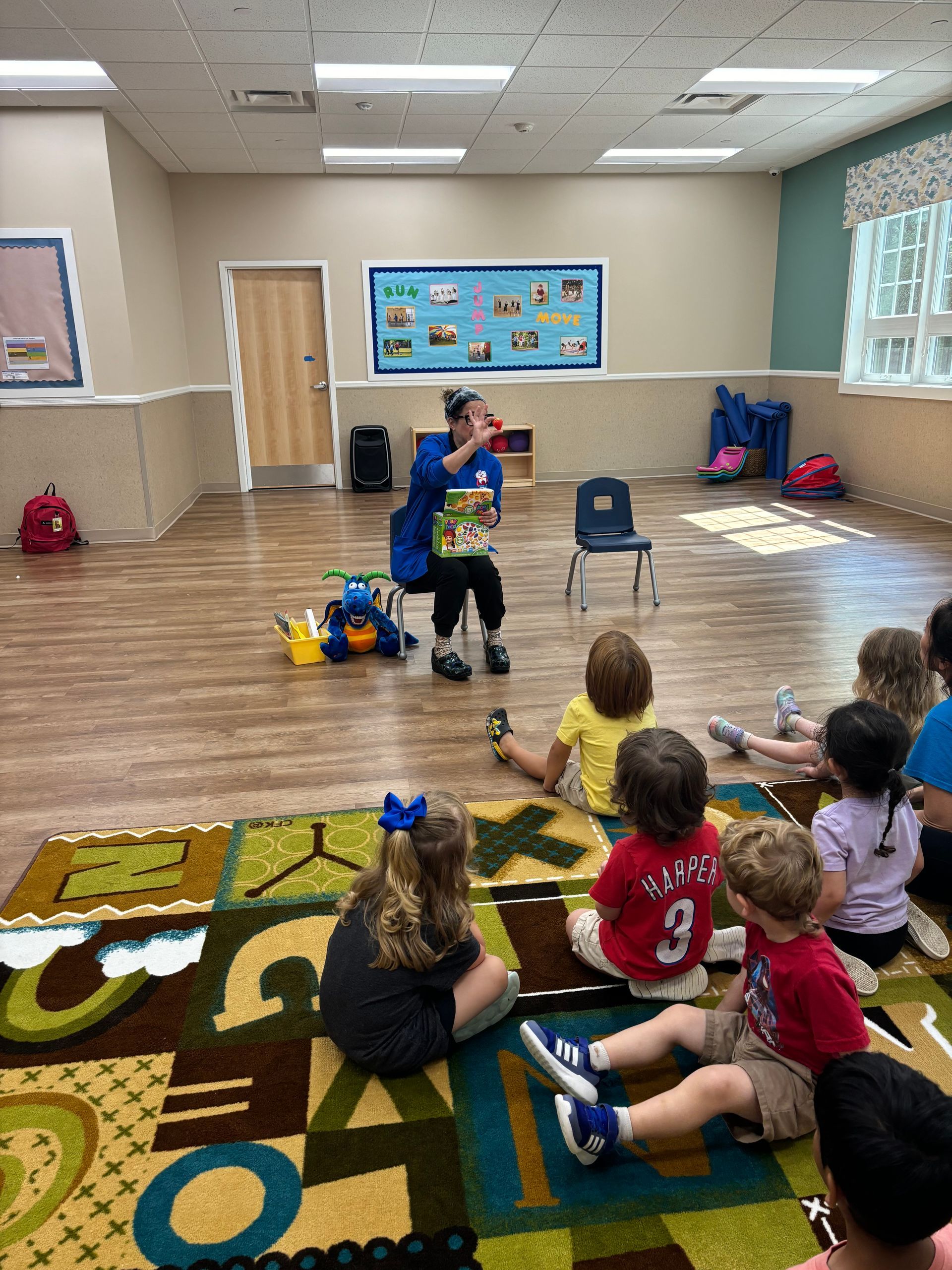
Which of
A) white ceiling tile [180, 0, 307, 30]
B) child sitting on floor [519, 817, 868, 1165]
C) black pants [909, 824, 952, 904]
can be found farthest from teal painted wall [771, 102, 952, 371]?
child sitting on floor [519, 817, 868, 1165]

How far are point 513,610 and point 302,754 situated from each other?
6.33ft

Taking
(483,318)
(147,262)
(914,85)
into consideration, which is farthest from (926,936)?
(483,318)

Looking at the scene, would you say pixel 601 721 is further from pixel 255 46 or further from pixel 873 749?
pixel 255 46

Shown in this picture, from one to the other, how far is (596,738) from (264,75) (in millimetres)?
5228

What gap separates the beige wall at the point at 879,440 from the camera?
23.0ft

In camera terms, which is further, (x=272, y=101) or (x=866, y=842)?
(x=272, y=101)

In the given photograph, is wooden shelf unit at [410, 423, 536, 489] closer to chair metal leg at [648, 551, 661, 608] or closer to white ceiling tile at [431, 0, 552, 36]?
white ceiling tile at [431, 0, 552, 36]

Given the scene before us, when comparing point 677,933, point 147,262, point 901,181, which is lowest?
point 677,933

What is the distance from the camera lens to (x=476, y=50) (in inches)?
211

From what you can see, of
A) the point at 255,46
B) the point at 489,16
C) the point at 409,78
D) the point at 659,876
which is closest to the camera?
the point at 659,876

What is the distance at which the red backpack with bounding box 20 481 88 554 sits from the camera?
6535mm

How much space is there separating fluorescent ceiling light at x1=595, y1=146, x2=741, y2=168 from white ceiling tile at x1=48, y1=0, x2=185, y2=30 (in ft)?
14.1

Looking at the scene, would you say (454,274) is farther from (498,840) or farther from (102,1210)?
(102,1210)

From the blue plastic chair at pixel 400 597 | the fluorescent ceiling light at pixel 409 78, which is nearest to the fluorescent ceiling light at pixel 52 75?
the fluorescent ceiling light at pixel 409 78
